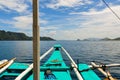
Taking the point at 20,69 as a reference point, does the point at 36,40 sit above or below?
above

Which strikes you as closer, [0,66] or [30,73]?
[30,73]

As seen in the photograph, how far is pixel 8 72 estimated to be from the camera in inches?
644

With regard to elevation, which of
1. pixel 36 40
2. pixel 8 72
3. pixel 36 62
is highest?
pixel 36 40

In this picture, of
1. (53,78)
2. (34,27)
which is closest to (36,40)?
(34,27)

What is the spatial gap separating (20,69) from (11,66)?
99 cm

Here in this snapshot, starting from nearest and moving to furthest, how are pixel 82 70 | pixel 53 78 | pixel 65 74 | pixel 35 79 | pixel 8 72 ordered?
1. pixel 35 79
2. pixel 53 78
3. pixel 65 74
4. pixel 82 70
5. pixel 8 72

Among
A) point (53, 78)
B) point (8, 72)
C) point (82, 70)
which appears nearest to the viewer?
point (53, 78)

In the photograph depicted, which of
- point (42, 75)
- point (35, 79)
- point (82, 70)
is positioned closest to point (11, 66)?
point (42, 75)

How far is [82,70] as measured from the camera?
1519 centimetres

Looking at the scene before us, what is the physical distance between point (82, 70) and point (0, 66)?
629cm

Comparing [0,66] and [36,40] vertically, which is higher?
[36,40]

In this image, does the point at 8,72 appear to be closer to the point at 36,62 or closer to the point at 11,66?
the point at 11,66

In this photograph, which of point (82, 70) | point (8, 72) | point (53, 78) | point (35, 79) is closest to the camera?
point (35, 79)

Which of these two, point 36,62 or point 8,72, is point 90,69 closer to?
point 8,72
